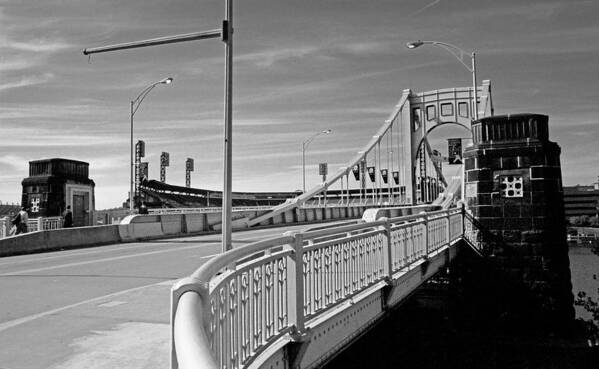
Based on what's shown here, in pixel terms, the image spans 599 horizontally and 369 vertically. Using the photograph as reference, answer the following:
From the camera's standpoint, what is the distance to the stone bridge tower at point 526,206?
54.6ft

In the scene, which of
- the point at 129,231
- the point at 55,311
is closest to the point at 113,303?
the point at 55,311

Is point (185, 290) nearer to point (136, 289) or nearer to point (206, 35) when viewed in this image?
point (136, 289)

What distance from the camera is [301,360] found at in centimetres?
504

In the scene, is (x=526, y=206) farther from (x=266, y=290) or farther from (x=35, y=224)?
(x=35, y=224)

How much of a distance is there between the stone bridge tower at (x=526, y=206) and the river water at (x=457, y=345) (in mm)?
1115

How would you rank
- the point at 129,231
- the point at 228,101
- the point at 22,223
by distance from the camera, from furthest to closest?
the point at 129,231
the point at 22,223
the point at 228,101

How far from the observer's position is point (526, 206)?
16.8 m

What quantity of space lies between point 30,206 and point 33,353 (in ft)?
81.5

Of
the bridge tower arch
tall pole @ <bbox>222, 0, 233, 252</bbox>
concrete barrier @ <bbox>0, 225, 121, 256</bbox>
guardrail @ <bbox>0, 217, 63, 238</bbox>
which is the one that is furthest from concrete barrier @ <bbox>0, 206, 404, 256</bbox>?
the bridge tower arch

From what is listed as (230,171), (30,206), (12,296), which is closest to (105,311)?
(12,296)

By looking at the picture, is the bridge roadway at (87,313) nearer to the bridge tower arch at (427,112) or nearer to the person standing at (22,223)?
the person standing at (22,223)

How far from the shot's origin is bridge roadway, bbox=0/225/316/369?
5027 mm

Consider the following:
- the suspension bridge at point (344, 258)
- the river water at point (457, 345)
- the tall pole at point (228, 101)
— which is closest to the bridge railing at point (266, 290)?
the suspension bridge at point (344, 258)

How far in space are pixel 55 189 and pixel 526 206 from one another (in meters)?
22.4
